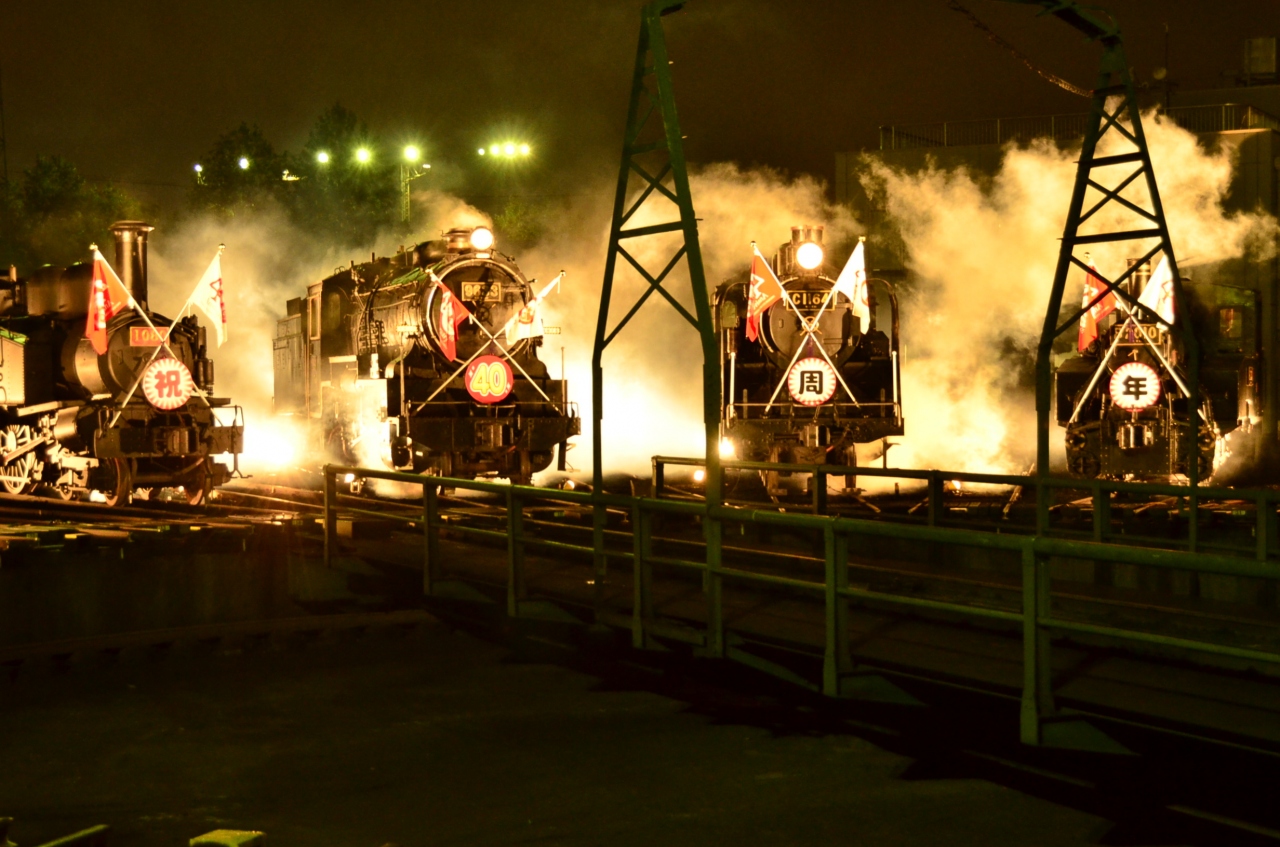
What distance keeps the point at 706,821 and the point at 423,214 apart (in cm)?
5340

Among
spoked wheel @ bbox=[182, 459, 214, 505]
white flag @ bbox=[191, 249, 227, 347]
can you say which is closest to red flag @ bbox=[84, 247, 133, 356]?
white flag @ bbox=[191, 249, 227, 347]

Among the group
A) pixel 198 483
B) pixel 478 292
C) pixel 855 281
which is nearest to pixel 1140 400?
pixel 855 281

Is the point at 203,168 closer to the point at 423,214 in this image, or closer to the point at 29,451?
the point at 423,214

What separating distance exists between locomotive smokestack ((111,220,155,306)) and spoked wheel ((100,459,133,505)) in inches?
88.5

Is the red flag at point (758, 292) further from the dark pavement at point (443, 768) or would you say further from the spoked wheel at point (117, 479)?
the dark pavement at point (443, 768)

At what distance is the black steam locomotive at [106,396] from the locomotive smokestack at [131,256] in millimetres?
14

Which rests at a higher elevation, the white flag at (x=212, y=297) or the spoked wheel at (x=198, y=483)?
the white flag at (x=212, y=297)

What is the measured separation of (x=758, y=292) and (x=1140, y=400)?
5.57m

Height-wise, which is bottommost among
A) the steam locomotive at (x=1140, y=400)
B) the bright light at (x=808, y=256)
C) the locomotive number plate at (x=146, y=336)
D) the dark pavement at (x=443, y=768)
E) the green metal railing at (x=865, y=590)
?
the dark pavement at (x=443, y=768)

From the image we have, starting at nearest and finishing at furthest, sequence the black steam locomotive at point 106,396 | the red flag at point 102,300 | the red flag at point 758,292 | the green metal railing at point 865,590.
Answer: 1. the green metal railing at point 865,590
2. the red flag at point 102,300
3. the red flag at point 758,292
4. the black steam locomotive at point 106,396

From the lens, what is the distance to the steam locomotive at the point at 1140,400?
19.2m

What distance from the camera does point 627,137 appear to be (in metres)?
10.0

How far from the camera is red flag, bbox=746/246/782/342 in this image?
18375 millimetres

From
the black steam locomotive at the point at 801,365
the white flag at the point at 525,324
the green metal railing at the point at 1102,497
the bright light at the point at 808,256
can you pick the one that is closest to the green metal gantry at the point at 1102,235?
the green metal railing at the point at 1102,497
